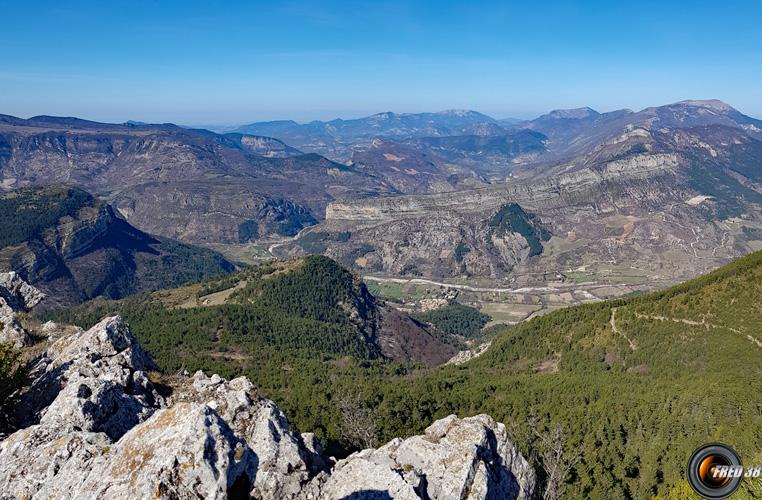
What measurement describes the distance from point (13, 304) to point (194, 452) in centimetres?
4645

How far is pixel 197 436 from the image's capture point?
56.9 ft

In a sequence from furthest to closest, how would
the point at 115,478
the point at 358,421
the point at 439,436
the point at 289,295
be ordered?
the point at 289,295
the point at 358,421
the point at 439,436
the point at 115,478

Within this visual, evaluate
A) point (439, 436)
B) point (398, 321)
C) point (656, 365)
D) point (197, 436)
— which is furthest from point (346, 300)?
point (197, 436)

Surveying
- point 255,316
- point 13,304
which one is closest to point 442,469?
point 13,304

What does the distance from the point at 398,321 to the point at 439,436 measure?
462ft

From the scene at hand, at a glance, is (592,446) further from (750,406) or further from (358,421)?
(358,421)

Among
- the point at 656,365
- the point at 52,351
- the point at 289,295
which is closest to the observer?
the point at 52,351

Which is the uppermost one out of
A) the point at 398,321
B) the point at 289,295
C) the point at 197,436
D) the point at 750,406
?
the point at 197,436

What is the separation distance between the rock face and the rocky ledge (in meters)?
0.06

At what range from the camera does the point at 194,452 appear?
17.1m

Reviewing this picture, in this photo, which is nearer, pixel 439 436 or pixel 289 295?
pixel 439 436


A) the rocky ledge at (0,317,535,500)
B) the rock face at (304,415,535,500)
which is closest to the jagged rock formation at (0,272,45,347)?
the rocky ledge at (0,317,535,500)

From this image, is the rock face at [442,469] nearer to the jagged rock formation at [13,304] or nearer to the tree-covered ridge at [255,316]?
the jagged rock formation at [13,304]

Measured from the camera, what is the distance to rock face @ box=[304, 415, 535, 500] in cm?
2181
